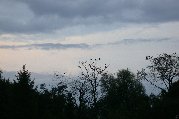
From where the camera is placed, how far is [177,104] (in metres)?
55.9

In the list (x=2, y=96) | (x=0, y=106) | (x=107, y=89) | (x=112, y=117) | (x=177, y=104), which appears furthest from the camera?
(x=107, y=89)

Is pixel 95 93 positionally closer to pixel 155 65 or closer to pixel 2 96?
pixel 155 65

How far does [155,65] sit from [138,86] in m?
24.0

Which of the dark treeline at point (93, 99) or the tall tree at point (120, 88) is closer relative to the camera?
the dark treeline at point (93, 99)

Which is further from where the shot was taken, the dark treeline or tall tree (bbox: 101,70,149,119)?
tall tree (bbox: 101,70,149,119)

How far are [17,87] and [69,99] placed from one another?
10572 mm

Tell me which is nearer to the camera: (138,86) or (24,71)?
(24,71)

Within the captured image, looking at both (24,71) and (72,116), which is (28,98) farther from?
(72,116)

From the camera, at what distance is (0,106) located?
140 feet

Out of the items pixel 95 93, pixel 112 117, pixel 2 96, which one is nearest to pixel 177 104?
pixel 112 117

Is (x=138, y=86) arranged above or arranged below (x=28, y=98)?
above

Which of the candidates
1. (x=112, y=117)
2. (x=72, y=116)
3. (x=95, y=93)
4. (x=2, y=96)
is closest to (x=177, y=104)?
(x=112, y=117)

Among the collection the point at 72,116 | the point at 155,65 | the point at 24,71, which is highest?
the point at 155,65

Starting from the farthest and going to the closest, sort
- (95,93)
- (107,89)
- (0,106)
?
1. (107,89)
2. (95,93)
3. (0,106)
